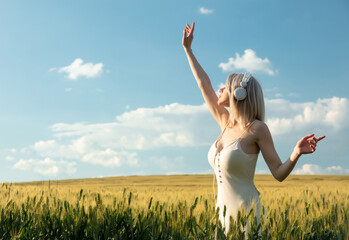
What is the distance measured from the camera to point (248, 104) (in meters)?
2.98

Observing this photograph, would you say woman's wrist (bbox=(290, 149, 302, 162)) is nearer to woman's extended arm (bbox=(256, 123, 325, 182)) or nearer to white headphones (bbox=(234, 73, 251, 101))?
woman's extended arm (bbox=(256, 123, 325, 182))

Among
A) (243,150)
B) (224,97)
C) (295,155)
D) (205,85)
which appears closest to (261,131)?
(243,150)

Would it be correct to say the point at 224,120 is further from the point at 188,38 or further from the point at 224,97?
the point at 188,38

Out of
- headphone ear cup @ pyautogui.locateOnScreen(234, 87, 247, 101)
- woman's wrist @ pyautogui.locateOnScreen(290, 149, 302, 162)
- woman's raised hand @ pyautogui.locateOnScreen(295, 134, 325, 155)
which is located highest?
headphone ear cup @ pyautogui.locateOnScreen(234, 87, 247, 101)

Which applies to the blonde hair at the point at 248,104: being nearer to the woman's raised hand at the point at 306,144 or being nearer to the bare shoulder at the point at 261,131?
the bare shoulder at the point at 261,131

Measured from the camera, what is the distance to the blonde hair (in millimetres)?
2975

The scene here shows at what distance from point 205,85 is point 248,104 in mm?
842

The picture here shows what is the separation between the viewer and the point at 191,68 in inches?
155

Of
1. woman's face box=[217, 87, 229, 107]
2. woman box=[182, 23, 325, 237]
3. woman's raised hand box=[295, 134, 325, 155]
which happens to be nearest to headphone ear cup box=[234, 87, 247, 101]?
woman box=[182, 23, 325, 237]

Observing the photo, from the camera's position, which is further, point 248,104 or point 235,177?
point 248,104

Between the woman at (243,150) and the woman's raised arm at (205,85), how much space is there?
42 cm

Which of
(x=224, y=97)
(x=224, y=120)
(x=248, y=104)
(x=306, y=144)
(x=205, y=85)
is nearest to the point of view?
(x=306, y=144)

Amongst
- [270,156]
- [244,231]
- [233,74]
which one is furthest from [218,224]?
[233,74]

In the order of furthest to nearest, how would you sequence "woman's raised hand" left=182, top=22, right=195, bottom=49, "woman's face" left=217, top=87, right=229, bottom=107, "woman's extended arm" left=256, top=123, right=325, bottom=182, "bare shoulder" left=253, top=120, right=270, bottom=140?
"woman's raised hand" left=182, top=22, right=195, bottom=49 → "woman's face" left=217, top=87, right=229, bottom=107 → "bare shoulder" left=253, top=120, right=270, bottom=140 → "woman's extended arm" left=256, top=123, right=325, bottom=182
